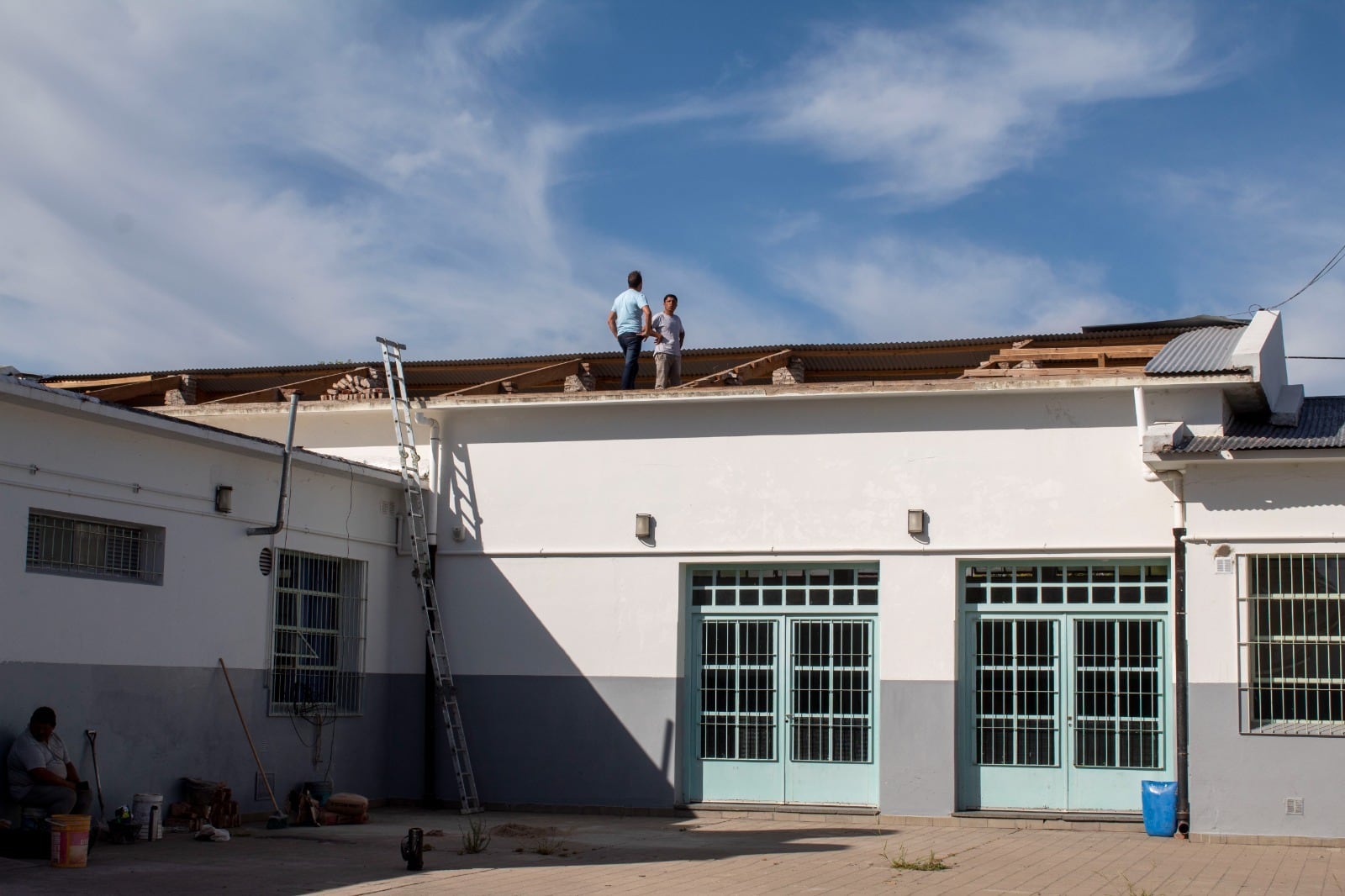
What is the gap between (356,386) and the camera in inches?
802

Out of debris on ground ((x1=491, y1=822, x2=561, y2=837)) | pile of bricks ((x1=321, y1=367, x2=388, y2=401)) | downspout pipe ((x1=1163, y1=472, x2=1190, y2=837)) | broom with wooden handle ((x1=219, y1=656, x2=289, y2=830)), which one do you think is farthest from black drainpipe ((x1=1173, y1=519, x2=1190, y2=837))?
pile of bricks ((x1=321, y1=367, x2=388, y2=401))

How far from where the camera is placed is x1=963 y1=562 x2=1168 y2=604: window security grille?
15297mm

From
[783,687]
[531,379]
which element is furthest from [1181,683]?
[531,379]

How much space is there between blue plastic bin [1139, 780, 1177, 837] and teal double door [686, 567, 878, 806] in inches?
111

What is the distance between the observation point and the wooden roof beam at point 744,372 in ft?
59.1

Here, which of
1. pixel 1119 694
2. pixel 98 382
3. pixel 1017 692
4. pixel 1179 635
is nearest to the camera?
pixel 1179 635

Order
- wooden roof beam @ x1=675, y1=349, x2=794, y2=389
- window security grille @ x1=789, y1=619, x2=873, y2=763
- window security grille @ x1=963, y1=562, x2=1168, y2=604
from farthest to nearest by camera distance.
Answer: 1. wooden roof beam @ x1=675, y1=349, x2=794, y2=389
2. window security grille @ x1=789, y1=619, x2=873, y2=763
3. window security grille @ x1=963, y1=562, x2=1168, y2=604

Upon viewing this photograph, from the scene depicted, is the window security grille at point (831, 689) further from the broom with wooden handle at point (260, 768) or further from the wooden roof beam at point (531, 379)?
the broom with wooden handle at point (260, 768)

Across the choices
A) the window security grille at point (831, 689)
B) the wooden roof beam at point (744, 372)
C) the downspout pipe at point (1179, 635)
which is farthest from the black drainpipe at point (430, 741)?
the downspout pipe at point (1179, 635)

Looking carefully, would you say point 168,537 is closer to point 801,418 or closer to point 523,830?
point 523,830

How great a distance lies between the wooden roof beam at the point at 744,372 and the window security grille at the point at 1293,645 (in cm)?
632

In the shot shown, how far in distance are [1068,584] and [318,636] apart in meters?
8.05

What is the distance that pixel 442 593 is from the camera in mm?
17344

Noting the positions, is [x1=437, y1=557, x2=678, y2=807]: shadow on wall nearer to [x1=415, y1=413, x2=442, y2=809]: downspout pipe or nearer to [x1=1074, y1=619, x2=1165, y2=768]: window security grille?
[x1=415, y1=413, x2=442, y2=809]: downspout pipe
